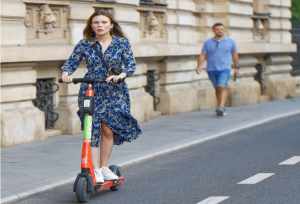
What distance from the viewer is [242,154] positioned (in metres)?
8.67

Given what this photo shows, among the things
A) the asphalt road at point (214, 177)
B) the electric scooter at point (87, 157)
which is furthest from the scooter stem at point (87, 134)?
the asphalt road at point (214, 177)

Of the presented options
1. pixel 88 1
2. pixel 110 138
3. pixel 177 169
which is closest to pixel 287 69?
pixel 88 1

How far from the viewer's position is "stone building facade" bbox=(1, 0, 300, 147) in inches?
386

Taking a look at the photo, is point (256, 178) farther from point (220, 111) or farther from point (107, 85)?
point (220, 111)

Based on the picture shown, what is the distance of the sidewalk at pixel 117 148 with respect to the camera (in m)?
6.79

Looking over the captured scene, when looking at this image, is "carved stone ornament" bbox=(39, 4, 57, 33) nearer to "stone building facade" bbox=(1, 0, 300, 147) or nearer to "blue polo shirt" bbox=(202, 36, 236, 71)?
"stone building facade" bbox=(1, 0, 300, 147)

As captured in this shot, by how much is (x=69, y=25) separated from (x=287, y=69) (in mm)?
11037

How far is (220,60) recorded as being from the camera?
13.9m

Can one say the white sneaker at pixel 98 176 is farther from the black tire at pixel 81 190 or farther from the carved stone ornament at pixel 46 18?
the carved stone ornament at pixel 46 18

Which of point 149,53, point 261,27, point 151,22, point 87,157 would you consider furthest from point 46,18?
point 261,27

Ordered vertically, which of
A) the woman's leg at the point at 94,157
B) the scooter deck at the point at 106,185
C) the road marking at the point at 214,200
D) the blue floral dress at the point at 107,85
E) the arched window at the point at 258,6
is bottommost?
the road marking at the point at 214,200

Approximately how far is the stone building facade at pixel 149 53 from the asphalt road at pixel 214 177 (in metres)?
2.61

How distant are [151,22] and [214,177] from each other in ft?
24.9

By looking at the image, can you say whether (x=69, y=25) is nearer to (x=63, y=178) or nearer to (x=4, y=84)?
(x=4, y=84)
